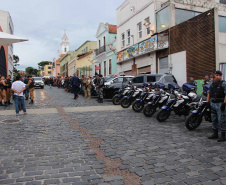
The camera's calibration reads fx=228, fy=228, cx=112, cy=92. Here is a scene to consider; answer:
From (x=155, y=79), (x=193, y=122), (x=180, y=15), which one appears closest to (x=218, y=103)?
(x=193, y=122)

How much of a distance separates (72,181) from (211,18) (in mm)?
15547

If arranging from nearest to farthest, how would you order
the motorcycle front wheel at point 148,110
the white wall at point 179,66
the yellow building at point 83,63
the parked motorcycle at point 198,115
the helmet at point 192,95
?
the parked motorcycle at point 198,115
the helmet at point 192,95
the motorcycle front wheel at point 148,110
the white wall at point 179,66
the yellow building at point 83,63

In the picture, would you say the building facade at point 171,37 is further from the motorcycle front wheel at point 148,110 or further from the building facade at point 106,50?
the motorcycle front wheel at point 148,110

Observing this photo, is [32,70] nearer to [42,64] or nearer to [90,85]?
[42,64]

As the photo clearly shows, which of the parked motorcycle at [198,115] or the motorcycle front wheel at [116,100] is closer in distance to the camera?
the parked motorcycle at [198,115]

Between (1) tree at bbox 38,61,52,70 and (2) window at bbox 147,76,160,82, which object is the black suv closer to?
(2) window at bbox 147,76,160,82

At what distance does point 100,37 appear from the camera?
3556 cm

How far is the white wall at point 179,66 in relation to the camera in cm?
1744

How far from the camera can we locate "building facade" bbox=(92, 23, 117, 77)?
3002 cm

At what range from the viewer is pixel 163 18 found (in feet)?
64.3

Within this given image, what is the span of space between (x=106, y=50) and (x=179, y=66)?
16.0 meters

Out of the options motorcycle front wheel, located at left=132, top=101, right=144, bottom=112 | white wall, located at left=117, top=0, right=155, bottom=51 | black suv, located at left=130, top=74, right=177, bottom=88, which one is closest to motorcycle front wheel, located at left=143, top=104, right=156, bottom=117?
motorcycle front wheel, located at left=132, top=101, right=144, bottom=112

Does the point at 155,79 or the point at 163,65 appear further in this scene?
the point at 163,65

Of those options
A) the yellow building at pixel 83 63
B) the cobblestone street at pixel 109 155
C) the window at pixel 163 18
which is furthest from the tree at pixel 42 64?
the cobblestone street at pixel 109 155
